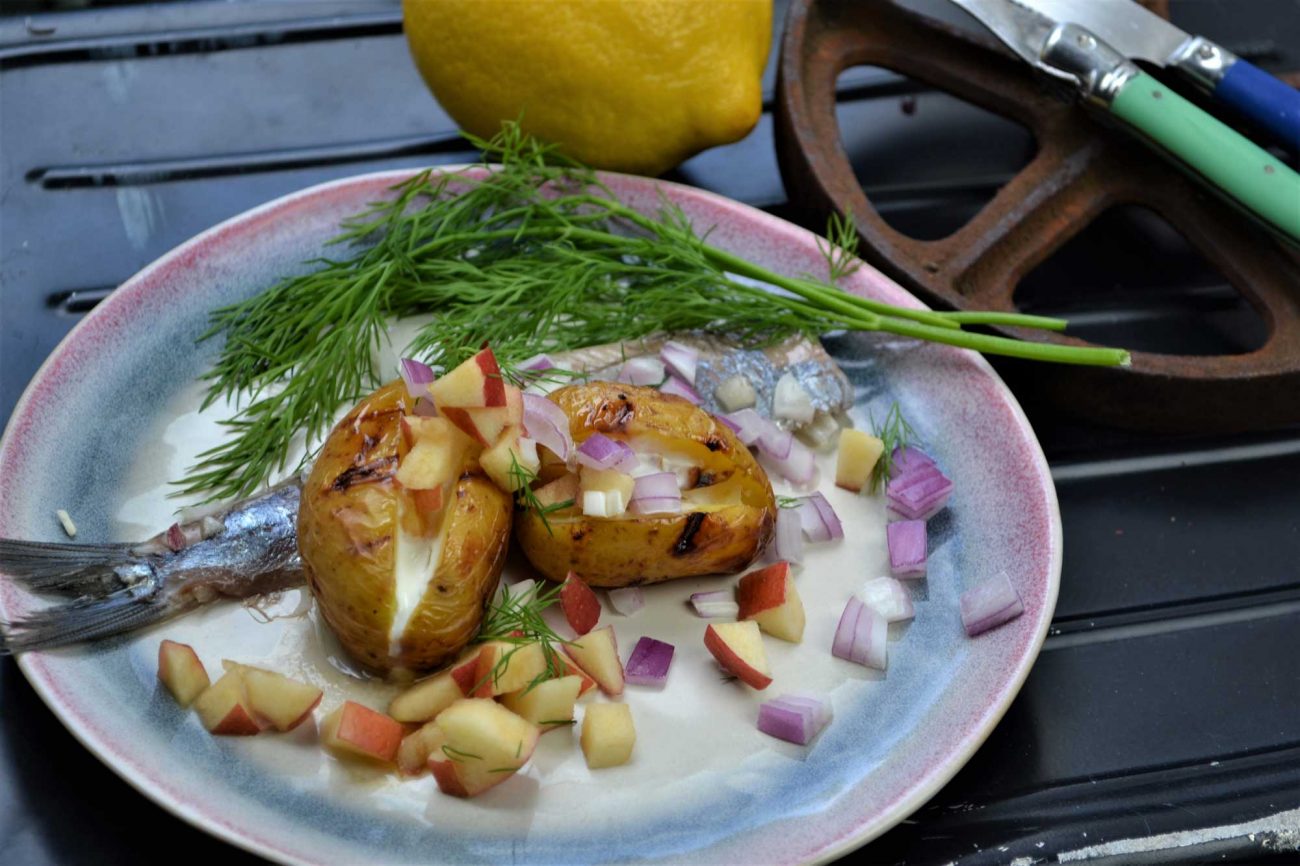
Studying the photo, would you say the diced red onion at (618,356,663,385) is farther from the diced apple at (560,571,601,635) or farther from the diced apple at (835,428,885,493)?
the diced apple at (560,571,601,635)

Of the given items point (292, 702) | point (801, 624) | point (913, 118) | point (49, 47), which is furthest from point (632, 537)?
point (49, 47)

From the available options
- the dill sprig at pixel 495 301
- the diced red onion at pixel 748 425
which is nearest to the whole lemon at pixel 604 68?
the dill sprig at pixel 495 301

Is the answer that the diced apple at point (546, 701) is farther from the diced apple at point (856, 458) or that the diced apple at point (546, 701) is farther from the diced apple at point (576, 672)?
the diced apple at point (856, 458)

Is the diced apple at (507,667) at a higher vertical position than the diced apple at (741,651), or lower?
higher

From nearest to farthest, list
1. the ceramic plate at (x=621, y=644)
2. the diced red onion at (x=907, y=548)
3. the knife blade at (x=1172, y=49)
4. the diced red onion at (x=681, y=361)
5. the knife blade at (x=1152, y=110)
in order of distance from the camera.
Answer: the ceramic plate at (x=621, y=644) → the diced red onion at (x=907, y=548) → the diced red onion at (x=681, y=361) → the knife blade at (x=1152, y=110) → the knife blade at (x=1172, y=49)

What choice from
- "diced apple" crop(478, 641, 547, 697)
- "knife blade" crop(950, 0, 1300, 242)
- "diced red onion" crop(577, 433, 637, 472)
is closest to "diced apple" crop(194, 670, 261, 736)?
"diced apple" crop(478, 641, 547, 697)

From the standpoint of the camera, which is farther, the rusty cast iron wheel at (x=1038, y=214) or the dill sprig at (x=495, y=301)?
the rusty cast iron wheel at (x=1038, y=214)

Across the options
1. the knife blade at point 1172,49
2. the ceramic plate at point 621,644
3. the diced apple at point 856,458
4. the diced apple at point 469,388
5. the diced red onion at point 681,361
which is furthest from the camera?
the knife blade at point 1172,49
